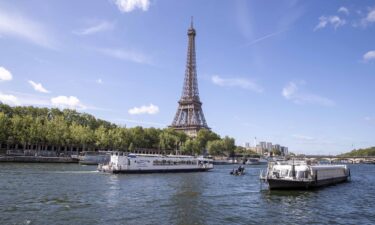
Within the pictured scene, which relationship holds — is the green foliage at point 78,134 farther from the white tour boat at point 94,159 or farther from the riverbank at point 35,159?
the white tour boat at point 94,159

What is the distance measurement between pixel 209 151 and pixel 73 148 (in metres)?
71.8

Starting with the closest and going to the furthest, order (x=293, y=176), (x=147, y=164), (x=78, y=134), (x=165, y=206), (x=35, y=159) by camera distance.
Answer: (x=165, y=206)
(x=293, y=176)
(x=147, y=164)
(x=35, y=159)
(x=78, y=134)

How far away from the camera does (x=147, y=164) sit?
7862 centimetres

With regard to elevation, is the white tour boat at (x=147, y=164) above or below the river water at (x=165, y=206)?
above

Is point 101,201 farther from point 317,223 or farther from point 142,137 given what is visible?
point 142,137

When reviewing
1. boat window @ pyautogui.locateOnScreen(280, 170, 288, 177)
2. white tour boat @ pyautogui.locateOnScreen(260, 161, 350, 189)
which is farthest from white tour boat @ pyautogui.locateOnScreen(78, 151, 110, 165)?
boat window @ pyautogui.locateOnScreen(280, 170, 288, 177)

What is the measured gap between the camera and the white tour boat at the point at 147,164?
73812 mm

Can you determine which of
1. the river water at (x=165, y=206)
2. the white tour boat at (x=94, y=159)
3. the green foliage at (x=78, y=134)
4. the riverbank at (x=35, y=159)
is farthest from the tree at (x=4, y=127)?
the river water at (x=165, y=206)

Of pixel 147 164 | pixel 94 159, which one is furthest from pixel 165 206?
pixel 94 159

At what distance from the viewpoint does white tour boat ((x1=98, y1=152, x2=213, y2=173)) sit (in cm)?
7381

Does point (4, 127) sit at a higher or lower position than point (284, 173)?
higher

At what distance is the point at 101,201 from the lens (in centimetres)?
3566

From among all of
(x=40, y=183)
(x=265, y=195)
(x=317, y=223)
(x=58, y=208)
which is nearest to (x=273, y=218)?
(x=317, y=223)

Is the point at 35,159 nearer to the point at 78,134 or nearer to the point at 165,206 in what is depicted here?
the point at 78,134
